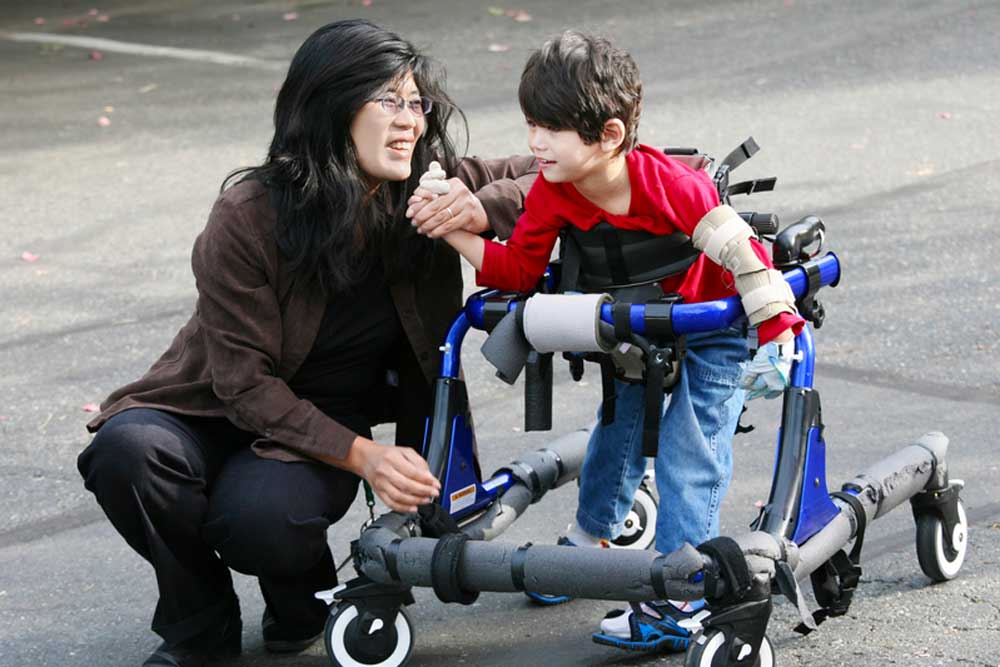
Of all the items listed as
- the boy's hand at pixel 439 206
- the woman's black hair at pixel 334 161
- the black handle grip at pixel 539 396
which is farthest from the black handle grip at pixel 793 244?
the woman's black hair at pixel 334 161

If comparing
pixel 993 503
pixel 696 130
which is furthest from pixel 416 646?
pixel 696 130

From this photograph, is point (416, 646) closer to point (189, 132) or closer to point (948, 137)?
point (948, 137)

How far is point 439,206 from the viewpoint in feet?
11.3

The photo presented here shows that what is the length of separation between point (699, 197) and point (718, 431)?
53 centimetres

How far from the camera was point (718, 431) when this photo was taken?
3463mm

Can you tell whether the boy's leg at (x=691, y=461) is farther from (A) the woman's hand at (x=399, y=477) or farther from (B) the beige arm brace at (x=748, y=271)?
(A) the woman's hand at (x=399, y=477)

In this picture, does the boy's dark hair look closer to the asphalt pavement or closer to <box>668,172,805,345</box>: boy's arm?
<box>668,172,805,345</box>: boy's arm

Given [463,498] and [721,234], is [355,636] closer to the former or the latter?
[463,498]

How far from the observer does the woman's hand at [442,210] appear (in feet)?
11.3

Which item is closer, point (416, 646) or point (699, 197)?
point (699, 197)

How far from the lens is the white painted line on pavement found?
11023 mm

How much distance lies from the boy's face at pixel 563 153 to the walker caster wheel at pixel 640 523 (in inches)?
41.5

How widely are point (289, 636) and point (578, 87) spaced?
141cm

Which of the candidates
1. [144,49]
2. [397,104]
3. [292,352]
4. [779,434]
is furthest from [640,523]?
[144,49]
